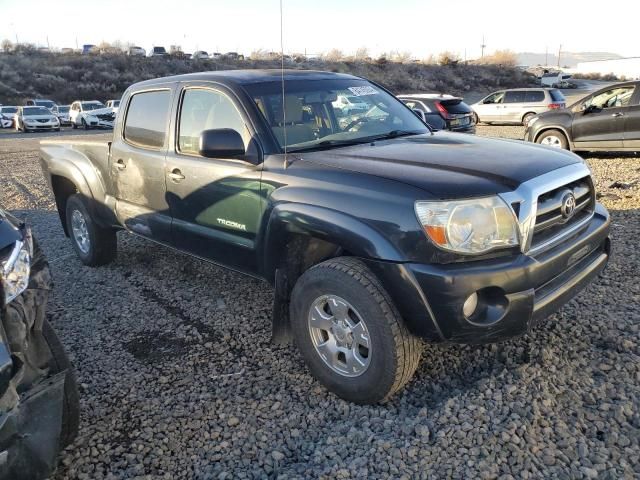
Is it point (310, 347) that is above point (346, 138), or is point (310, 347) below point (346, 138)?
below

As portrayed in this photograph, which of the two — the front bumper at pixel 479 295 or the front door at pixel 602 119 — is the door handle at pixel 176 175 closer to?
the front bumper at pixel 479 295

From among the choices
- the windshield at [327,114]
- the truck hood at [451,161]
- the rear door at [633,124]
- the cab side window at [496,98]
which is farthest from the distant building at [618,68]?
the truck hood at [451,161]

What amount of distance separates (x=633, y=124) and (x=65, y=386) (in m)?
11.0

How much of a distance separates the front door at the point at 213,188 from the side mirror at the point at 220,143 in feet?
0.43

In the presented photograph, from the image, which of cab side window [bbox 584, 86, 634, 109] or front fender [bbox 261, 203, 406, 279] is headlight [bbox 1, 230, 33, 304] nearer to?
front fender [bbox 261, 203, 406, 279]

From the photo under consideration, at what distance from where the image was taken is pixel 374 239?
8.97ft

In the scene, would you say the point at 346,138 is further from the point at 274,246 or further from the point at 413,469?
the point at 413,469

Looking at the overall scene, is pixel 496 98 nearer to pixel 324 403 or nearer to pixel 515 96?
pixel 515 96

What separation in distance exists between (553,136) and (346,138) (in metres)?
9.38

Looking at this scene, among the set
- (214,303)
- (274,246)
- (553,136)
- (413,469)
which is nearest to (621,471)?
(413,469)

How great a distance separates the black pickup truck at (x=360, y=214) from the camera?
104 inches

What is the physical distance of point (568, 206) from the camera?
3.04 metres

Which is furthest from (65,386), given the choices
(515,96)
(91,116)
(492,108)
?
(91,116)

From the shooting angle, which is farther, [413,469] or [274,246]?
[274,246]
